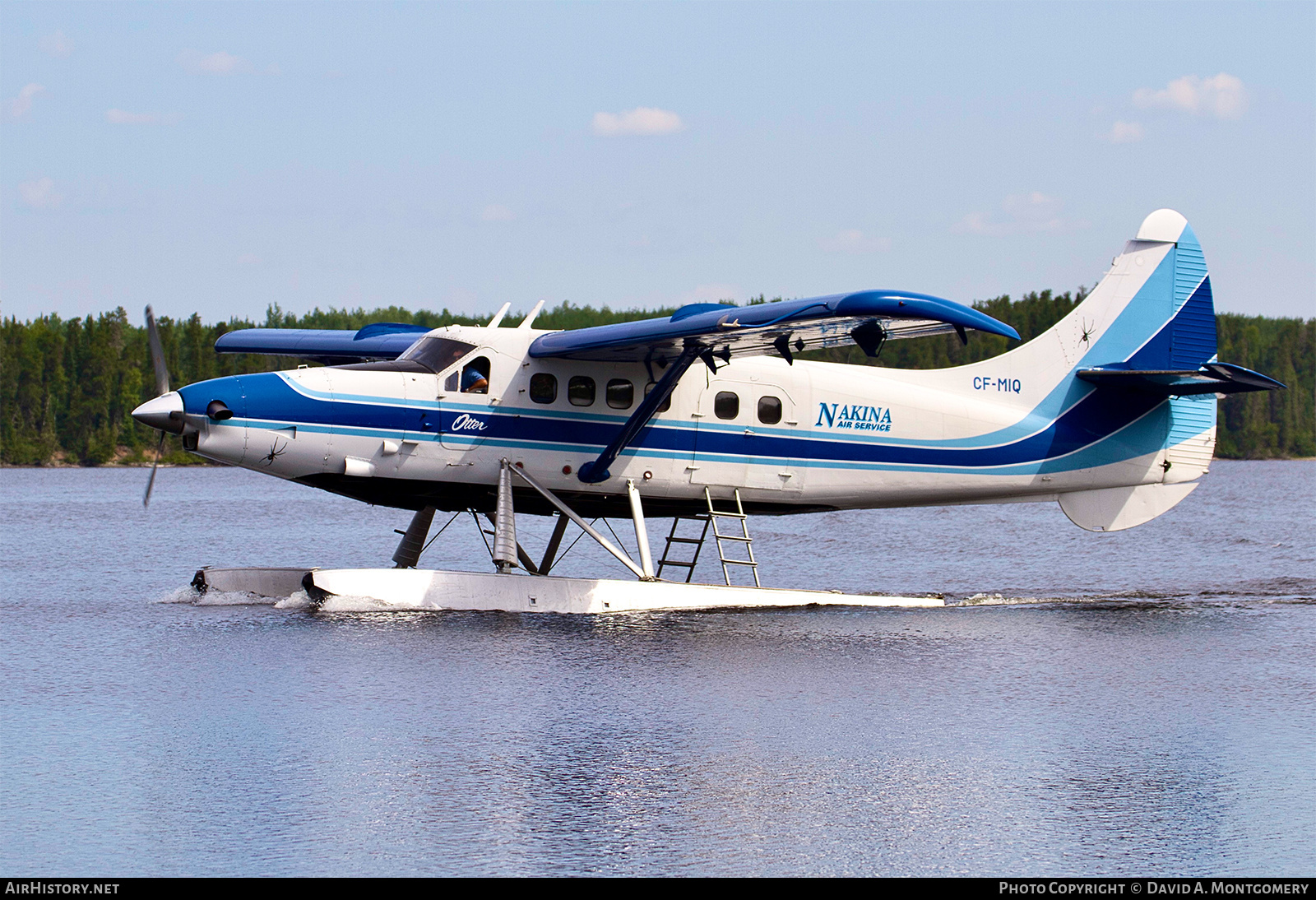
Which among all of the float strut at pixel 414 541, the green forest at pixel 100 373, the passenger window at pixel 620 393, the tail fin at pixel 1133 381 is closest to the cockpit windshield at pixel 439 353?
the passenger window at pixel 620 393

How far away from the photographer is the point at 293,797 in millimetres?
7535

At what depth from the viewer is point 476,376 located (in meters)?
14.7

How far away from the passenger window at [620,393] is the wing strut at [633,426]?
23 centimetres

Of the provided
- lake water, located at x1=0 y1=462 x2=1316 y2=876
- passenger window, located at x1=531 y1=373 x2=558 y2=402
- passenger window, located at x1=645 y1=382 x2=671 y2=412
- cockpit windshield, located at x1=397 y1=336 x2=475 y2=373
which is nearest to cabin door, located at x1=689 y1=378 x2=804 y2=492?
passenger window, located at x1=645 y1=382 x2=671 y2=412

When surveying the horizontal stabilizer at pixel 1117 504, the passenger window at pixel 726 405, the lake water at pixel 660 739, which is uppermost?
the passenger window at pixel 726 405

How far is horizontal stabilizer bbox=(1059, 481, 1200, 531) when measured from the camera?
17109 mm

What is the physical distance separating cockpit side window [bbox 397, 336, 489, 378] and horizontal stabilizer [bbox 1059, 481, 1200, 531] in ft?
24.9

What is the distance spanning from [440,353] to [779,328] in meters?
3.80

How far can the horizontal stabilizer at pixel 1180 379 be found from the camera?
50.0 feet

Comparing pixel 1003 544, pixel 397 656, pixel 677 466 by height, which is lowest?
pixel 1003 544

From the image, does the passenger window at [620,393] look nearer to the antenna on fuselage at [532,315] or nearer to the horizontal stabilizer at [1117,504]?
the antenna on fuselage at [532,315]

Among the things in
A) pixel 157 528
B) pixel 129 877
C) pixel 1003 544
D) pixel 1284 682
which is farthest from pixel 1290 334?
pixel 129 877
